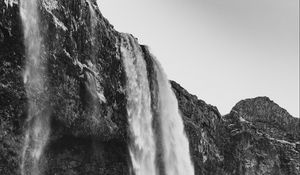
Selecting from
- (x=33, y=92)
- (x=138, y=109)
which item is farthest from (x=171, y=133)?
(x=33, y=92)

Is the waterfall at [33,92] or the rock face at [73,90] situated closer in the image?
the rock face at [73,90]

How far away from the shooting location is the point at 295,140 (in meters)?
66.2

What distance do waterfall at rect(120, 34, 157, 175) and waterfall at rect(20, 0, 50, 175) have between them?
7613 millimetres

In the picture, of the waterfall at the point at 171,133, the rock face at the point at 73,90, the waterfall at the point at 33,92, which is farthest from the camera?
the waterfall at the point at 171,133

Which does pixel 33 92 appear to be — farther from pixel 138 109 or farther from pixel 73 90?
pixel 138 109

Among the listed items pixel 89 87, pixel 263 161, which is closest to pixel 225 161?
pixel 263 161

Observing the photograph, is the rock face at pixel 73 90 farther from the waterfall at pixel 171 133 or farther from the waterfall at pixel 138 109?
the waterfall at pixel 171 133

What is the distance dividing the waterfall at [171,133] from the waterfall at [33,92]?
1230 centimetres

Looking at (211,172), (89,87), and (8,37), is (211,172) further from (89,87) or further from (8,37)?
(8,37)

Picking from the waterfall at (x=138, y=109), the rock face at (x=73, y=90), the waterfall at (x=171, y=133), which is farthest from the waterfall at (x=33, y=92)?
the waterfall at (x=171, y=133)

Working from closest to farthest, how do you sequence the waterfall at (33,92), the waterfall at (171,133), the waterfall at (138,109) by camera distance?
1. the waterfall at (33,92)
2. the waterfall at (138,109)
3. the waterfall at (171,133)

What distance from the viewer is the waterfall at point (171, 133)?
1543 inches

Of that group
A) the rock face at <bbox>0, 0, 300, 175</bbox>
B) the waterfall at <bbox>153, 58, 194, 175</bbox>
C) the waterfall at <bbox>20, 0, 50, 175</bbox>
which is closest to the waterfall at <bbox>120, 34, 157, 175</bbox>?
the rock face at <bbox>0, 0, 300, 175</bbox>

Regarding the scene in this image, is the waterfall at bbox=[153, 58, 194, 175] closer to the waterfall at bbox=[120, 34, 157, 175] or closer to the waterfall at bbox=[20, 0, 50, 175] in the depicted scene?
the waterfall at bbox=[120, 34, 157, 175]
